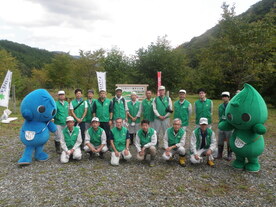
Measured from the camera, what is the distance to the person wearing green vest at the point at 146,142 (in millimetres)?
5480

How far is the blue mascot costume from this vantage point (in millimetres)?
5379

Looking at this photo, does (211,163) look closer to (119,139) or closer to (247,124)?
(247,124)

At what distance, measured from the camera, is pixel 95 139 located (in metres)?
5.78

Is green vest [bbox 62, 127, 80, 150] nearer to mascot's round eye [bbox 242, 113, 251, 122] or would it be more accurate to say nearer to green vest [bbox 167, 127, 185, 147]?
green vest [bbox 167, 127, 185, 147]

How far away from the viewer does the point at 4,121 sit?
10.9 metres

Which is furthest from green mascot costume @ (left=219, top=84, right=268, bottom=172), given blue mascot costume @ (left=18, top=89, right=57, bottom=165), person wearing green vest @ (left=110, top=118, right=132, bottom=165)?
blue mascot costume @ (left=18, top=89, right=57, bottom=165)

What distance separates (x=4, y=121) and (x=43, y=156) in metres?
6.66

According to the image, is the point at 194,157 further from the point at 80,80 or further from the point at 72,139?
the point at 80,80

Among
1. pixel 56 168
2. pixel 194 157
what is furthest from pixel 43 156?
pixel 194 157

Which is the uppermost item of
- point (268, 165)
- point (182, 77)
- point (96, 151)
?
point (182, 77)

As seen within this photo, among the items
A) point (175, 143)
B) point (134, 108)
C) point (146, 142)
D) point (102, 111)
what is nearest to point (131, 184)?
point (146, 142)

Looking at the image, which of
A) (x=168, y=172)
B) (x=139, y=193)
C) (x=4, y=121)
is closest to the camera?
(x=139, y=193)

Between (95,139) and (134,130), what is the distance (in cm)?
173

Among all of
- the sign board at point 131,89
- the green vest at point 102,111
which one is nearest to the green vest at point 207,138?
the green vest at point 102,111
